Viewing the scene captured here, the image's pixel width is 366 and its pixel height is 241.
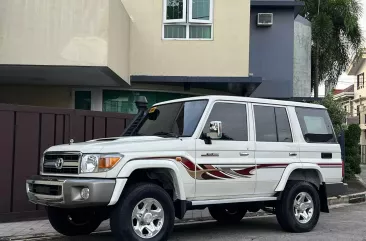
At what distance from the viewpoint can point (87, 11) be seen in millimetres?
10672

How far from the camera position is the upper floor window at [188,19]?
13.5 m

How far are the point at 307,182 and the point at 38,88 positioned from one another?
8.65 metres

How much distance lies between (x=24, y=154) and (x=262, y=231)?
4.49 m

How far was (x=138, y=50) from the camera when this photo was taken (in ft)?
44.4

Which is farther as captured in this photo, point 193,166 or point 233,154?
point 233,154

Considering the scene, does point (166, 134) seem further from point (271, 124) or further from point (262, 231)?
point (262, 231)

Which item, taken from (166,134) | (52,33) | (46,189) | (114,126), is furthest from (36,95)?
(46,189)

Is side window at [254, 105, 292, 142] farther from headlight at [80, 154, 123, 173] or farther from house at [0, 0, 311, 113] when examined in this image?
house at [0, 0, 311, 113]

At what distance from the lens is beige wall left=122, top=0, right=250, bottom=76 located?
44.3ft

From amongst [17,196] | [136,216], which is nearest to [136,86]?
[17,196]

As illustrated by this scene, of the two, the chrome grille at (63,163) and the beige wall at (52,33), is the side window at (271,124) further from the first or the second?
the beige wall at (52,33)

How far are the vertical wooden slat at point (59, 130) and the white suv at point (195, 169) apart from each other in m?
2.05

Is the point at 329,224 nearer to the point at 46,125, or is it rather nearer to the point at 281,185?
the point at 281,185

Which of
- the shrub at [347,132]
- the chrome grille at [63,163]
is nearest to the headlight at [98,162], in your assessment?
the chrome grille at [63,163]
